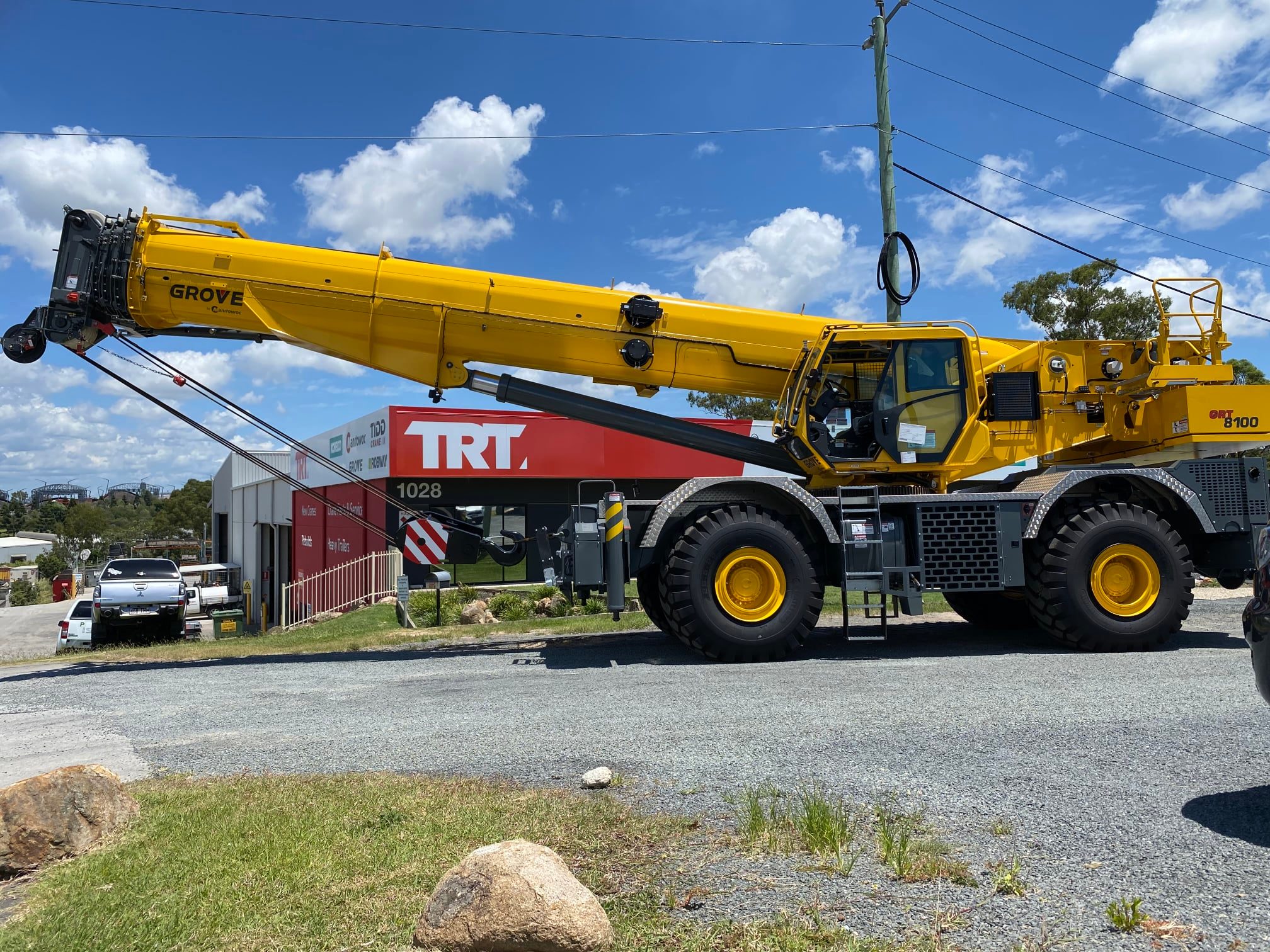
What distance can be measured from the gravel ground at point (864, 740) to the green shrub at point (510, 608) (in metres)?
4.85

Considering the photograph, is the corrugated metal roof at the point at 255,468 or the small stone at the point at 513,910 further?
the corrugated metal roof at the point at 255,468

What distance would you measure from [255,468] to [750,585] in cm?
3942

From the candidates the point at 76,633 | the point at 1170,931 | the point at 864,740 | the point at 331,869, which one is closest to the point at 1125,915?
the point at 1170,931

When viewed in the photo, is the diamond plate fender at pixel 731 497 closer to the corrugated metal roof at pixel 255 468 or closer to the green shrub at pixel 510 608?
the green shrub at pixel 510 608

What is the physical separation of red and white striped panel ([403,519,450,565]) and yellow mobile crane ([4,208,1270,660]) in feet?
5.47

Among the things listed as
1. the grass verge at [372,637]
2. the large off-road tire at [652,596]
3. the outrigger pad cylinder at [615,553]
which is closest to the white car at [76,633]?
the grass verge at [372,637]

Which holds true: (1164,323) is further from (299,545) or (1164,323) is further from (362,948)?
(299,545)

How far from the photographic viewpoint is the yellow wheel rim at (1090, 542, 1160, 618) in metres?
9.25

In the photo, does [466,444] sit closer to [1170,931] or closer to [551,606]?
[551,606]

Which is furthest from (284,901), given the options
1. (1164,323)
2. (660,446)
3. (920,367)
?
(660,446)

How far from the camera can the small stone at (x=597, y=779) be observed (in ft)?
15.4

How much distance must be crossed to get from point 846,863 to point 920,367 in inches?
272

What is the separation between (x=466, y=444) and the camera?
977 inches

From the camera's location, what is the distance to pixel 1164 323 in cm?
971
